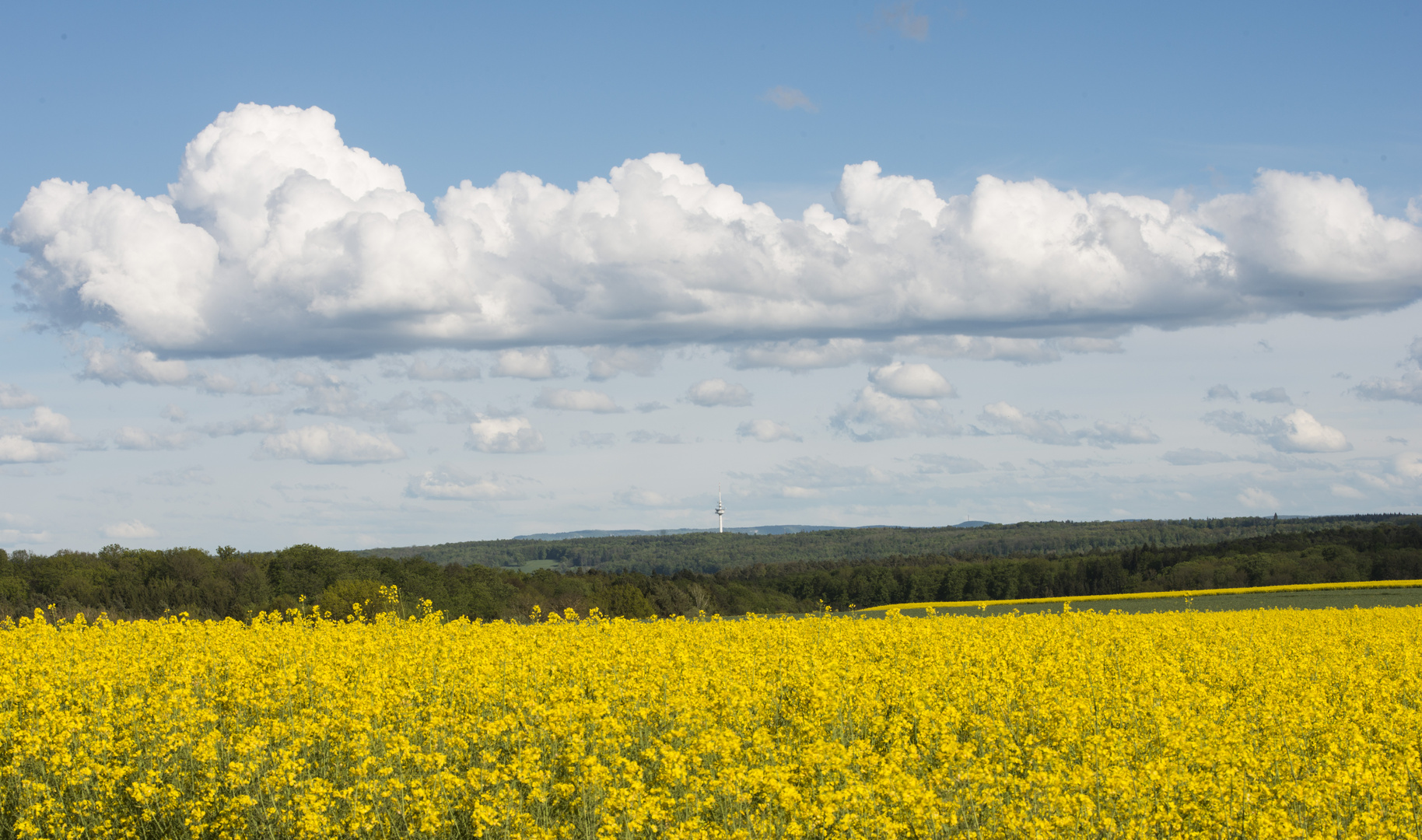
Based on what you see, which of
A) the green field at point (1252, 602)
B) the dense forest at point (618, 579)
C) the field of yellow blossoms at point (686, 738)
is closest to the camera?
the field of yellow blossoms at point (686, 738)

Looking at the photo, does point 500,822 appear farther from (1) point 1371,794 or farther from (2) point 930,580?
(2) point 930,580

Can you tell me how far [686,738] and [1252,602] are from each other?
179ft

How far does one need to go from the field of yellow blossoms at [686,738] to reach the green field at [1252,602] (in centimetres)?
3706

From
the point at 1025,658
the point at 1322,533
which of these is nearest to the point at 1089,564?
the point at 1322,533

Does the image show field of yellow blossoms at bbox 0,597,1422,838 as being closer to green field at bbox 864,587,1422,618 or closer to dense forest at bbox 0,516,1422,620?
dense forest at bbox 0,516,1422,620

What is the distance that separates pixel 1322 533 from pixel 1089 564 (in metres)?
24.8

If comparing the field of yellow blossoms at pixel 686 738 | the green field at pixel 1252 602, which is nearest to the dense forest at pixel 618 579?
the field of yellow blossoms at pixel 686 738

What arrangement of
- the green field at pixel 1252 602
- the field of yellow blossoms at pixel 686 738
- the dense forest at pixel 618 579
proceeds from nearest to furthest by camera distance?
1. the field of yellow blossoms at pixel 686 738
2. the dense forest at pixel 618 579
3. the green field at pixel 1252 602

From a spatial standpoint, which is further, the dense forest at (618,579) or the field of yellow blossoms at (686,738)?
the dense forest at (618,579)

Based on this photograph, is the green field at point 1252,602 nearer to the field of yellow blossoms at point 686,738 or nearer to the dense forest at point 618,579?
the dense forest at point 618,579

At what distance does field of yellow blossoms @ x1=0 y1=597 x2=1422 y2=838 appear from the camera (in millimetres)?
9242

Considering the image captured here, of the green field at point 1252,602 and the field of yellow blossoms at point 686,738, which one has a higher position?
the field of yellow blossoms at point 686,738

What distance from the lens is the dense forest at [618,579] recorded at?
51.4 metres

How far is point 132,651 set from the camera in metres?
17.4
